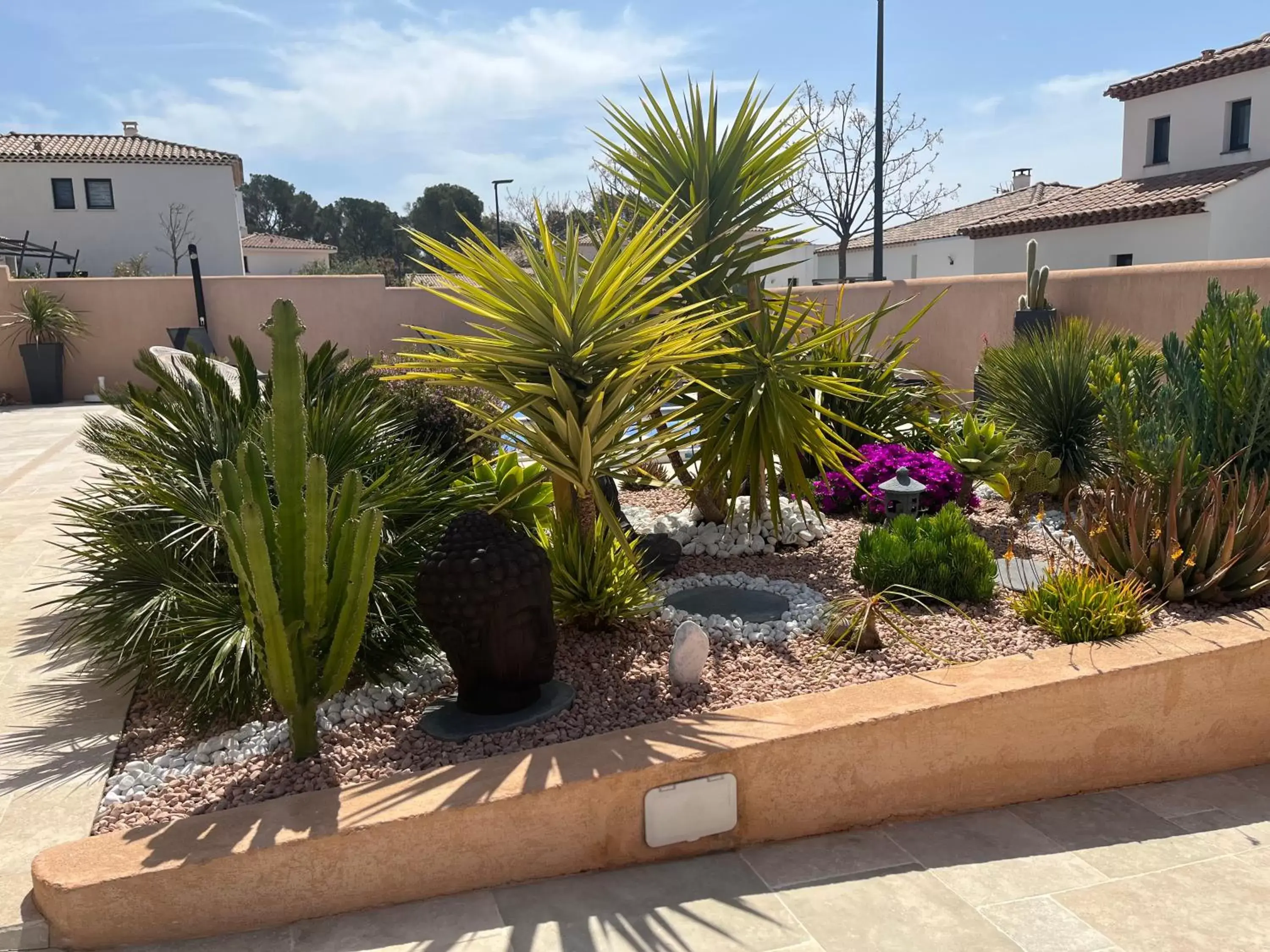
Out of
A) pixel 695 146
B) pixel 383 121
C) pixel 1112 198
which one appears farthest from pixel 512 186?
pixel 695 146

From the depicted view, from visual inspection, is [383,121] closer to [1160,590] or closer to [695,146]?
[695,146]

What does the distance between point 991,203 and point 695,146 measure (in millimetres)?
36982

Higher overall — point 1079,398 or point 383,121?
point 383,121

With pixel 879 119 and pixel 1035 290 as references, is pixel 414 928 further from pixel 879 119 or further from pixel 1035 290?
pixel 879 119

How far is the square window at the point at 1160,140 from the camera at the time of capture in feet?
83.2

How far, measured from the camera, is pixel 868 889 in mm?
2844

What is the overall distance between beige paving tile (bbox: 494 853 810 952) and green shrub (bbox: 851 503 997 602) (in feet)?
5.96

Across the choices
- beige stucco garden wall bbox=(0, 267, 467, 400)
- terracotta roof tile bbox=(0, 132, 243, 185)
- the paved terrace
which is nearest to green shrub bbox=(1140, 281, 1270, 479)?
the paved terrace

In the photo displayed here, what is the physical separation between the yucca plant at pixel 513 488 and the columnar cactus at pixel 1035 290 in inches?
293

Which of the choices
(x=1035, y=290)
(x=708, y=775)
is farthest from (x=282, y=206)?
(x=708, y=775)

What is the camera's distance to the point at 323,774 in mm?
3066

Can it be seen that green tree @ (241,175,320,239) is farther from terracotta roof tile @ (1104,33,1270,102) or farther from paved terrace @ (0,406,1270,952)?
paved terrace @ (0,406,1270,952)

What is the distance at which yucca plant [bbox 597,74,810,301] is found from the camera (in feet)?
17.2

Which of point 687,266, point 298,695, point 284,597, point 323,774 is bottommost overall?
point 323,774
